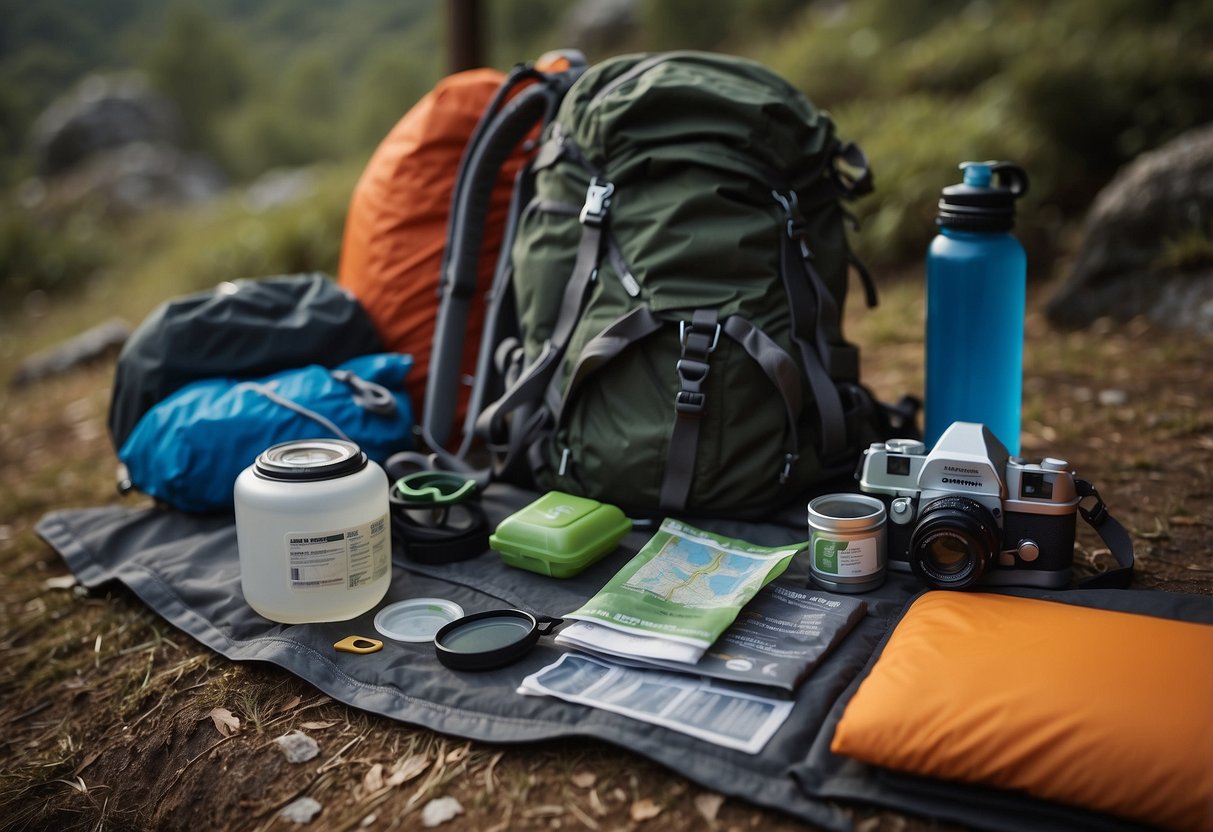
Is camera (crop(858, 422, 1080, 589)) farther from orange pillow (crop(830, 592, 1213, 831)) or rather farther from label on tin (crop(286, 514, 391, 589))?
label on tin (crop(286, 514, 391, 589))

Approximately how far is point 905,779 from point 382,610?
4.00ft

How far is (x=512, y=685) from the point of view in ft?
6.45

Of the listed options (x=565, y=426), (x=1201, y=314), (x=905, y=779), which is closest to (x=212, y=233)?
(x=565, y=426)

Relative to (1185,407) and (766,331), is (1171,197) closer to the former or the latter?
(1185,407)

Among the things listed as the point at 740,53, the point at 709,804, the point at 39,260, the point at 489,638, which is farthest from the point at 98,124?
the point at 709,804

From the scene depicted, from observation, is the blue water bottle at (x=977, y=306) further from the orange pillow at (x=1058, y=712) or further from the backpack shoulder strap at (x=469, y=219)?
the backpack shoulder strap at (x=469, y=219)

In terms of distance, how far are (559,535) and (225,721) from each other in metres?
0.82

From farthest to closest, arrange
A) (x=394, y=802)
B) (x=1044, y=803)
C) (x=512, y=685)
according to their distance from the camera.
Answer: (x=512, y=685) → (x=394, y=802) → (x=1044, y=803)

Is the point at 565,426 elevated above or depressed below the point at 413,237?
below

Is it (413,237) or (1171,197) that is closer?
(413,237)

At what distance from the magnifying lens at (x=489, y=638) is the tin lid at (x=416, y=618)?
2.7 inches

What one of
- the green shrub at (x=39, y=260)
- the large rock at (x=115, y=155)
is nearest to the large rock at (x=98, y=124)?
the large rock at (x=115, y=155)

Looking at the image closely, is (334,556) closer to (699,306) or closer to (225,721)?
(225,721)

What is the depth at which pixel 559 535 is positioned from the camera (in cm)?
236
